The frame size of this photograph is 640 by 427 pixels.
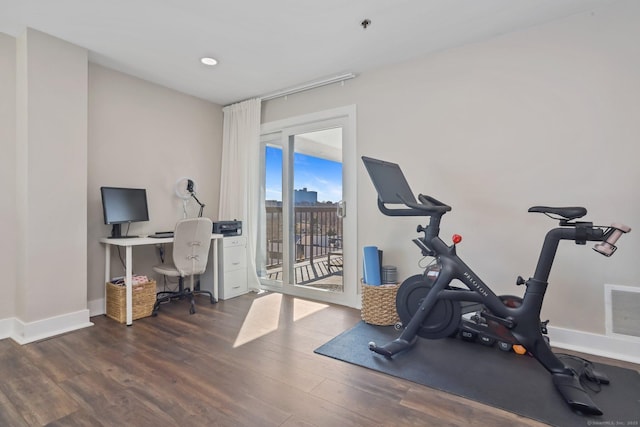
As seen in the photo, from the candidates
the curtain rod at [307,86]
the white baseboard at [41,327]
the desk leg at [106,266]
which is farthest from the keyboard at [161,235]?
the curtain rod at [307,86]

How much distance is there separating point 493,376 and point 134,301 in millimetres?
2953

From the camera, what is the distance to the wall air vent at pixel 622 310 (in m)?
2.05

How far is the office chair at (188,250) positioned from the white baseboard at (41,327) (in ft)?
1.93

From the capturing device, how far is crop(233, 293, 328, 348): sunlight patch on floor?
2.51 m

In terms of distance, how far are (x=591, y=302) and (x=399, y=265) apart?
4.67 ft

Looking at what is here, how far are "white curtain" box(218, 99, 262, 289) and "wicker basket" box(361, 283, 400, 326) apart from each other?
1.69 m

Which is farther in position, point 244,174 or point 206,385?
point 244,174

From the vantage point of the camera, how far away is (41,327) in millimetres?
2430

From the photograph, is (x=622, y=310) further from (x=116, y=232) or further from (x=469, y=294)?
(x=116, y=232)

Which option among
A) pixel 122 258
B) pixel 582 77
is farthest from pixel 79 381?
pixel 582 77

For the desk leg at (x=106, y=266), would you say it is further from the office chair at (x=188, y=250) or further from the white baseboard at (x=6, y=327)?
the white baseboard at (x=6, y=327)

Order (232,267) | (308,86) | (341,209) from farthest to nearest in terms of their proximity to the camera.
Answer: (232,267), (308,86), (341,209)

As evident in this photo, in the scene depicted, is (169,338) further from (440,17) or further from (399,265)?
(440,17)

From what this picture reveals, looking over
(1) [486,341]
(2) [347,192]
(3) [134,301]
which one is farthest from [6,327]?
(1) [486,341]
